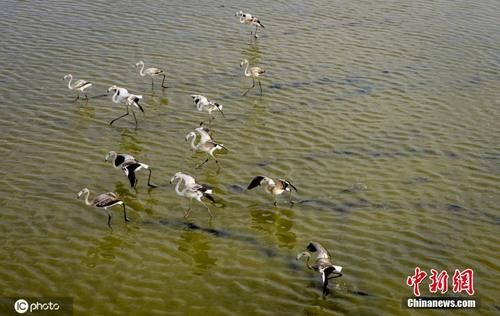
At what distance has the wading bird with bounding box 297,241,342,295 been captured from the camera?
400 inches

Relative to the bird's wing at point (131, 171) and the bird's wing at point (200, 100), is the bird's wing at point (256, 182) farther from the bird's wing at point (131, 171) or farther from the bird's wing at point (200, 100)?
the bird's wing at point (200, 100)

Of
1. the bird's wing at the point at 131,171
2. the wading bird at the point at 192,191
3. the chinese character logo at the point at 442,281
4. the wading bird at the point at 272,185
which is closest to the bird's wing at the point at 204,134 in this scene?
the wading bird at the point at 192,191

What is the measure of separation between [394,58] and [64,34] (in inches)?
430

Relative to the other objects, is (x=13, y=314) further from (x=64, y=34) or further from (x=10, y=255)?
(x=64, y=34)

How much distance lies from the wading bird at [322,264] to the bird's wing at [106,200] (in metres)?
3.64

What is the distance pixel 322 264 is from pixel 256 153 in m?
5.17

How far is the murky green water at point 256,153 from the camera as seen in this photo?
35.4ft

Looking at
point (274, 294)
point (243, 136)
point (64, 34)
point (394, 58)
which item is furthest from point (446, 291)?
point (64, 34)

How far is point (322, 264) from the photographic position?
33.8ft

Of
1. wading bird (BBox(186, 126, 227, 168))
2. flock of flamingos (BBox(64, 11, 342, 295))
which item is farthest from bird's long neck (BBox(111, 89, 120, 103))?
wading bird (BBox(186, 126, 227, 168))

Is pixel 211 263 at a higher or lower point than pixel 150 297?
higher

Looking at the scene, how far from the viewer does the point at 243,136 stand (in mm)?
15859

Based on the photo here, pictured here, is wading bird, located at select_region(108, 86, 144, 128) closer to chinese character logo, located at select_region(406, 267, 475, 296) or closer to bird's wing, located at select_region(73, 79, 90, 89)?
bird's wing, located at select_region(73, 79, 90, 89)

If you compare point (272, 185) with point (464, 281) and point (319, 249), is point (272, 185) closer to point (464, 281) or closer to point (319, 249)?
point (319, 249)
